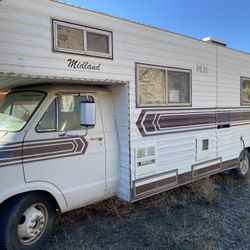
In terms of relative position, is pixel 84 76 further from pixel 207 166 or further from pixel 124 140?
pixel 207 166

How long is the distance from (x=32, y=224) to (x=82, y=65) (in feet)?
6.74

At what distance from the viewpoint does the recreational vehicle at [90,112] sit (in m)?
3.23

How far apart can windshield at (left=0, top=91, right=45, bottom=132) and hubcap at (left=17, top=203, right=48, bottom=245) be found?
40.0 inches

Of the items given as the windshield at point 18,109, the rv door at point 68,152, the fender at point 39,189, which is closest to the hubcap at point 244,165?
the rv door at point 68,152

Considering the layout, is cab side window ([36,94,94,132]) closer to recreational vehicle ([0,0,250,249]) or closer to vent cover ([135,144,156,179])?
recreational vehicle ([0,0,250,249])

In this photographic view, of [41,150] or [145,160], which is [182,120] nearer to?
[145,160]

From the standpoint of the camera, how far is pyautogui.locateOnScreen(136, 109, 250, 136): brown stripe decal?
4.46 m

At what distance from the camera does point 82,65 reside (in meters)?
3.62

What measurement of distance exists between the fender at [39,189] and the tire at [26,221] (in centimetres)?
11

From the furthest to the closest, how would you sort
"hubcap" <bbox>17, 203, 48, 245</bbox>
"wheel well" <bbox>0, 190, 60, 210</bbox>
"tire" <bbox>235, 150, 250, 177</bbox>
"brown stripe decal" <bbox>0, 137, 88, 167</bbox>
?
"tire" <bbox>235, 150, 250, 177</bbox> < "hubcap" <bbox>17, 203, 48, 245</bbox> < "wheel well" <bbox>0, 190, 60, 210</bbox> < "brown stripe decal" <bbox>0, 137, 88, 167</bbox>

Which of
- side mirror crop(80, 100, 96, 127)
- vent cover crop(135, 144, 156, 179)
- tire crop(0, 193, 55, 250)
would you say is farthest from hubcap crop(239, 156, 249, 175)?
tire crop(0, 193, 55, 250)

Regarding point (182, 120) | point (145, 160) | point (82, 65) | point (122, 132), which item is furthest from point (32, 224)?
point (182, 120)

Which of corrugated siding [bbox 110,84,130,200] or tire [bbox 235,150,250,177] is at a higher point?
corrugated siding [bbox 110,84,130,200]

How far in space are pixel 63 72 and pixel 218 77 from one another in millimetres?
3670
